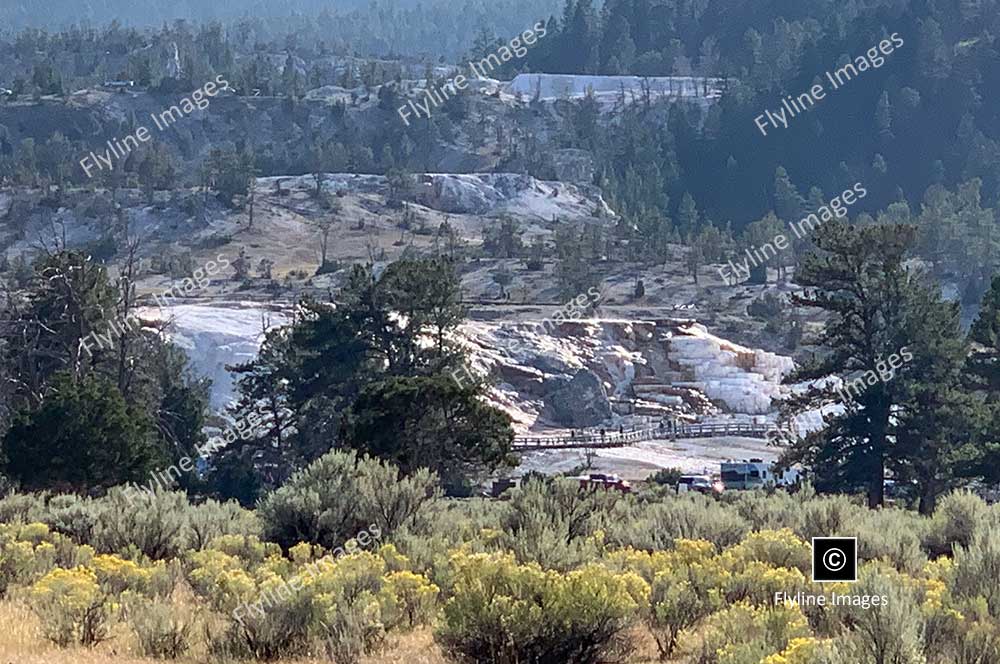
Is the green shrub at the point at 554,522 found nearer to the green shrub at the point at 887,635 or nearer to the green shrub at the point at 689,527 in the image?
the green shrub at the point at 689,527

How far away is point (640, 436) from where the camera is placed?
174 ft

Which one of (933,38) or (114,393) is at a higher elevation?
(933,38)

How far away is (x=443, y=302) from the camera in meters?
35.6

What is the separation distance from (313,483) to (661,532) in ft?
11.9

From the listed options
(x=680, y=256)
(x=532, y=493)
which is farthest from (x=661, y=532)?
(x=680, y=256)

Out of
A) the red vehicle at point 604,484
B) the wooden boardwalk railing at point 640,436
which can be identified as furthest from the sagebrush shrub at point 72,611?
the wooden boardwalk railing at point 640,436

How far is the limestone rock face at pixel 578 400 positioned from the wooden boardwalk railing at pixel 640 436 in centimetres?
491

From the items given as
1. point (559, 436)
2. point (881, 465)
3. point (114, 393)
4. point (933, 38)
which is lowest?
point (559, 436)

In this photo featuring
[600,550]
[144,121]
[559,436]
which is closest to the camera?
[600,550]

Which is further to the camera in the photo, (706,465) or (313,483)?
(706,465)

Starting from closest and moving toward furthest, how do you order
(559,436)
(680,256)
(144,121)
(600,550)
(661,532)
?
(600,550) < (661,532) < (559,436) < (680,256) < (144,121)

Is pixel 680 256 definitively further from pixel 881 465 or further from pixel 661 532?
pixel 661 532

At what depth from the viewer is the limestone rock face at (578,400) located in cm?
5997

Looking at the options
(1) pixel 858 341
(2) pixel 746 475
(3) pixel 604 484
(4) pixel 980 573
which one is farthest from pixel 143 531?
(2) pixel 746 475
